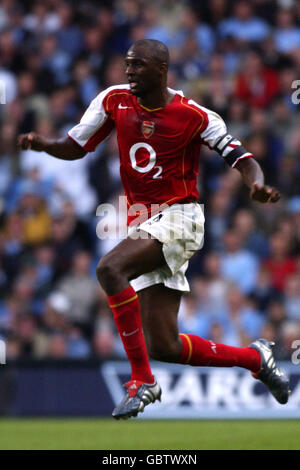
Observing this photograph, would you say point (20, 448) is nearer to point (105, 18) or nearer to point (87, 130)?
point (87, 130)

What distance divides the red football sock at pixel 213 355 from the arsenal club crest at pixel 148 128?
1.35 m

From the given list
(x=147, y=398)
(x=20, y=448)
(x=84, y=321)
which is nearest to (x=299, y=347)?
(x=84, y=321)

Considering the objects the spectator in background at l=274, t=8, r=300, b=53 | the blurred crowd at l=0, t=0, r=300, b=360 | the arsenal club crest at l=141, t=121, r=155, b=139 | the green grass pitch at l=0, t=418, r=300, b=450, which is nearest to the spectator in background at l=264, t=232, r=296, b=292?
the blurred crowd at l=0, t=0, r=300, b=360

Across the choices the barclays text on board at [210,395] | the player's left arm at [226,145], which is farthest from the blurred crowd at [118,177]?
the player's left arm at [226,145]

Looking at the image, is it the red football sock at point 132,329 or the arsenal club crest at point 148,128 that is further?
the arsenal club crest at point 148,128

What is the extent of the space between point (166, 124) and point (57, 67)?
7580mm

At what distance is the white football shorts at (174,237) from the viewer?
20.6 feet

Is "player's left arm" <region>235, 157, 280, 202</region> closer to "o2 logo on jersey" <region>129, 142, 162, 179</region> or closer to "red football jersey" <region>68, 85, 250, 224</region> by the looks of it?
"red football jersey" <region>68, 85, 250, 224</region>

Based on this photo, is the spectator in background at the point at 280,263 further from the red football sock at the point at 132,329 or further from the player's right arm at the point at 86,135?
the red football sock at the point at 132,329

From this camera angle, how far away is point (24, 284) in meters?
11.7

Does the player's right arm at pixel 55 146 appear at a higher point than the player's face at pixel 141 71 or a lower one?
lower

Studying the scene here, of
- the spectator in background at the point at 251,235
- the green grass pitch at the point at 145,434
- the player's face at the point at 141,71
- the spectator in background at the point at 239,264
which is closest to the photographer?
the player's face at the point at 141,71

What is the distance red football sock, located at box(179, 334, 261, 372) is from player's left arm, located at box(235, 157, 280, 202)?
1.14 metres

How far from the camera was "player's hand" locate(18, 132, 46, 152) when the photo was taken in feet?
A: 21.0
